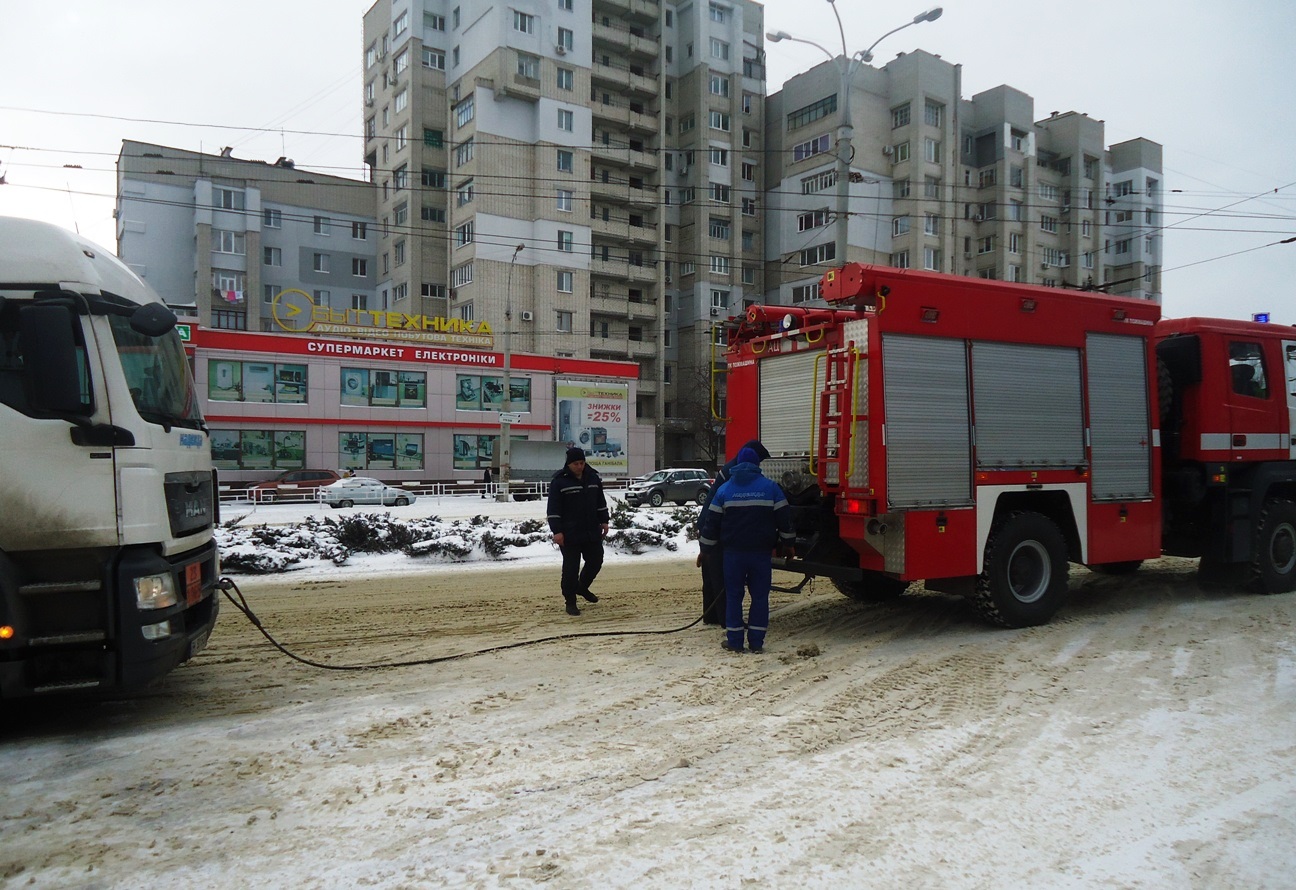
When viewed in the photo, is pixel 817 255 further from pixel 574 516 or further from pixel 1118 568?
pixel 574 516

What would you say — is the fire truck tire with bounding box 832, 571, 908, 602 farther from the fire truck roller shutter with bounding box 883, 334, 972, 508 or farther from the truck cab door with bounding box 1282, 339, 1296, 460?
the truck cab door with bounding box 1282, 339, 1296, 460

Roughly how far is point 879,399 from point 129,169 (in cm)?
6599

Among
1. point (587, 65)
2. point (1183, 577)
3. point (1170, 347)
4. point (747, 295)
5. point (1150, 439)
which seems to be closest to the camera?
point (1150, 439)

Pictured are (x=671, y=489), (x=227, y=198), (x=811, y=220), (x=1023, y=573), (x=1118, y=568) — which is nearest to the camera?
(x=1023, y=573)

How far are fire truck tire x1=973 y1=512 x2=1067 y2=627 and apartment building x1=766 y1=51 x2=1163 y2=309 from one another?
50161 millimetres

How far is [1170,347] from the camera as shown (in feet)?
31.3

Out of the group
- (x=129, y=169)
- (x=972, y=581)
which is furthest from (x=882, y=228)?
(x=972, y=581)

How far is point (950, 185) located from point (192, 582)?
210ft

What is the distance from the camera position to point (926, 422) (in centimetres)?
743

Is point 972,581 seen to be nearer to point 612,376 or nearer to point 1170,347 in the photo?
point 1170,347

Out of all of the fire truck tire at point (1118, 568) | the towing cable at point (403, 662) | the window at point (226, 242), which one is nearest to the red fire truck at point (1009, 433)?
the fire truck tire at point (1118, 568)

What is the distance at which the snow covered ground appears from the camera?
3.57 meters

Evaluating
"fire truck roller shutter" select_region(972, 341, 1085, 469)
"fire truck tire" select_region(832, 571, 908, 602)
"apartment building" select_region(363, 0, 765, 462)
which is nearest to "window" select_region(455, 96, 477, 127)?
"apartment building" select_region(363, 0, 765, 462)

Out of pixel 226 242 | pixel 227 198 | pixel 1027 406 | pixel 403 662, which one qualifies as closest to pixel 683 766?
pixel 403 662
